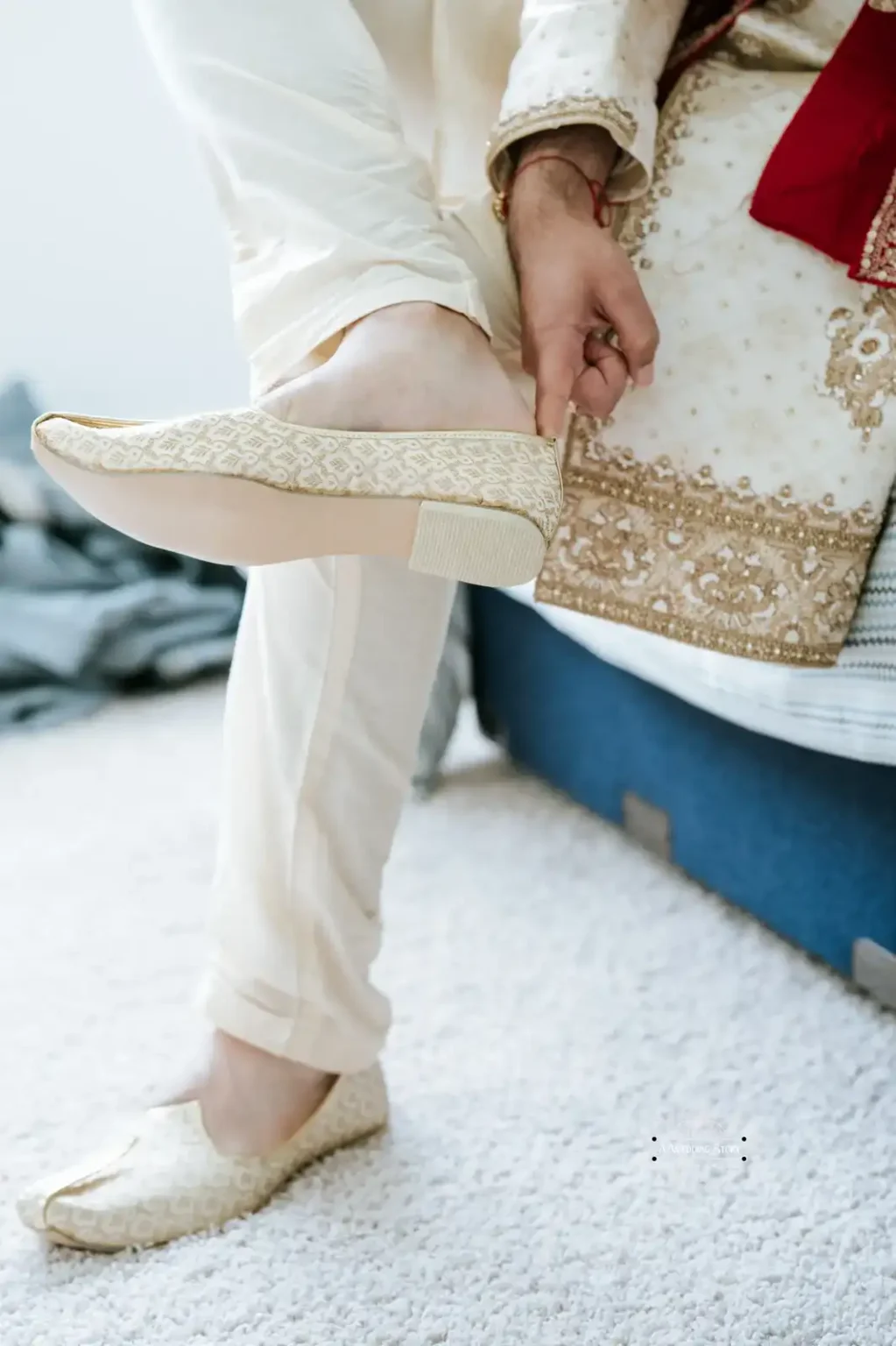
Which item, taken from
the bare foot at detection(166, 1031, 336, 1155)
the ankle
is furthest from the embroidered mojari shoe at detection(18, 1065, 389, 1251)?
the ankle

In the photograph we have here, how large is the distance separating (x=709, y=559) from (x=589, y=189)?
8.2 inches

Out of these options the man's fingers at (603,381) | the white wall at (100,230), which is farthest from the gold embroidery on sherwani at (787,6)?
the white wall at (100,230)

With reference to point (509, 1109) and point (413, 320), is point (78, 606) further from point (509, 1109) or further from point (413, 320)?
point (413, 320)

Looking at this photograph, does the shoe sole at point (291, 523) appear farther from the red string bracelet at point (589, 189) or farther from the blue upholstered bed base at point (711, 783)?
the blue upholstered bed base at point (711, 783)

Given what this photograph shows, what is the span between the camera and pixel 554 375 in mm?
640

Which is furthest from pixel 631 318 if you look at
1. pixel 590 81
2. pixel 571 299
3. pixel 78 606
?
pixel 78 606

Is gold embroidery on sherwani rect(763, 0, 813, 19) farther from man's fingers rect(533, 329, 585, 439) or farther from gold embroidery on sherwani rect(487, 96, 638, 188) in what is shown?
man's fingers rect(533, 329, 585, 439)

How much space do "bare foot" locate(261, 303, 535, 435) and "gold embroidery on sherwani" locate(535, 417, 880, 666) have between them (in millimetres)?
107

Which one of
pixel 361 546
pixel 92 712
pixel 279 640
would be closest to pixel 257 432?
pixel 361 546

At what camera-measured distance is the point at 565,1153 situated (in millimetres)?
804

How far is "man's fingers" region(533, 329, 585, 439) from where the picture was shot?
25.2 inches

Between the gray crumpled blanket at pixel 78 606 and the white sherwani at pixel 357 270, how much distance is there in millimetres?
930

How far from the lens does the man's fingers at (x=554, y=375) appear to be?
Result: 64 cm

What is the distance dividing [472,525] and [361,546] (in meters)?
0.05
